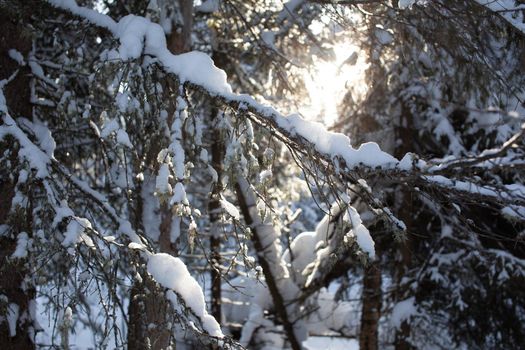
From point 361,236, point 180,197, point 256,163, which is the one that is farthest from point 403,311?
point 180,197

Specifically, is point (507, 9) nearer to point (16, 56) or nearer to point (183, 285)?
point (183, 285)

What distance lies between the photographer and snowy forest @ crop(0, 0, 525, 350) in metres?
3.29

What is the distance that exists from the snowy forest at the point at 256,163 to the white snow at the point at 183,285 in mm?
14

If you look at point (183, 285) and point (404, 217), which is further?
point (404, 217)

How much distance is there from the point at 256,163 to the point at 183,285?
2.77ft

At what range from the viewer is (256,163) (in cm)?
332

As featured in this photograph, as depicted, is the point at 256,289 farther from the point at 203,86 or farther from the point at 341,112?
the point at 203,86

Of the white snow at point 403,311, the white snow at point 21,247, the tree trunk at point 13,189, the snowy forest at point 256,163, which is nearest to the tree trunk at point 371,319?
the snowy forest at point 256,163

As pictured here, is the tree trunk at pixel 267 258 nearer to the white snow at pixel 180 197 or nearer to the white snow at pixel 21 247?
the white snow at pixel 21 247

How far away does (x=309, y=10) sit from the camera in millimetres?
7480

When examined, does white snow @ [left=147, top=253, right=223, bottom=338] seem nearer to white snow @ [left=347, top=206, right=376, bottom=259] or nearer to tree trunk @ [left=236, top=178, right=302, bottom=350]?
white snow @ [left=347, top=206, right=376, bottom=259]

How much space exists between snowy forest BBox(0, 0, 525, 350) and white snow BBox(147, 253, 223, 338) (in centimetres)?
1

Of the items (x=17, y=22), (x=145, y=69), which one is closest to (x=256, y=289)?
(x=17, y=22)

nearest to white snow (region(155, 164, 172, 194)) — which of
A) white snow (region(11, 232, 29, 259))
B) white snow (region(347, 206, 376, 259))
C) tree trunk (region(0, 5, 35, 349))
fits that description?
white snow (region(347, 206, 376, 259))
